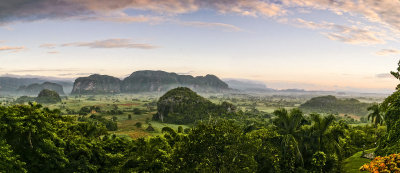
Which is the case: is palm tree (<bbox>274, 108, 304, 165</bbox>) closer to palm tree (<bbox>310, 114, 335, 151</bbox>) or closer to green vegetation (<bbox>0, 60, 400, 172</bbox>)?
green vegetation (<bbox>0, 60, 400, 172</bbox>)

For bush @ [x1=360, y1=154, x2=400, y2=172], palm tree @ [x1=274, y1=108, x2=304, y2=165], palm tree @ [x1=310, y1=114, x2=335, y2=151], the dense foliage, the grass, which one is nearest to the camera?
bush @ [x1=360, y1=154, x2=400, y2=172]

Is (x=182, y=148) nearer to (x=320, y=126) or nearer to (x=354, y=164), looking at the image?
(x=320, y=126)

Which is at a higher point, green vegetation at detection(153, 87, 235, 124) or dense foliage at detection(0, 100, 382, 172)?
dense foliage at detection(0, 100, 382, 172)

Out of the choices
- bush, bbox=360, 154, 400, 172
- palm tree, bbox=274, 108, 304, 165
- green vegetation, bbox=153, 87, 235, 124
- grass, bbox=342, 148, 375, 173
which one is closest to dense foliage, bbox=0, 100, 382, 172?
palm tree, bbox=274, 108, 304, 165

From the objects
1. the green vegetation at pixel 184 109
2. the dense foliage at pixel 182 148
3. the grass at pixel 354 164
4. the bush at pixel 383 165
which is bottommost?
the green vegetation at pixel 184 109

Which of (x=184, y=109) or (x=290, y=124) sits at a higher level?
(x=290, y=124)

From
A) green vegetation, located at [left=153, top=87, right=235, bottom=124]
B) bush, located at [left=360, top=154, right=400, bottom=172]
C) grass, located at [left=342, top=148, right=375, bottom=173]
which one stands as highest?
bush, located at [left=360, top=154, right=400, bottom=172]

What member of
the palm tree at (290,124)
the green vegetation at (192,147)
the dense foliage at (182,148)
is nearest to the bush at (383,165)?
the green vegetation at (192,147)

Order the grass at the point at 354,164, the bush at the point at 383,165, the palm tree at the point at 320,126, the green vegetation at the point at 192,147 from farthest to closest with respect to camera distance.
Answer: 1. the palm tree at the point at 320,126
2. the grass at the point at 354,164
3. the green vegetation at the point at 192,147
4. the bush at the point at 383,165

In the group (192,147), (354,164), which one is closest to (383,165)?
(192,147)

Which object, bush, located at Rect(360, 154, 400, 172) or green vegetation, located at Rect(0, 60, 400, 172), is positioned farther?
green vegetation, located at Rect(0, 60, 400, 172)

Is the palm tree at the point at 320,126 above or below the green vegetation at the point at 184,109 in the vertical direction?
above

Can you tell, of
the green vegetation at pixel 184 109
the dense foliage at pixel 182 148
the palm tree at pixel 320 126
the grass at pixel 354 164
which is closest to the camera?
the dense foliage at pixel 182 148

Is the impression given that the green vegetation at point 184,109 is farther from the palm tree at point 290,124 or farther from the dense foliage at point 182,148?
the palm tree at point 290,124
